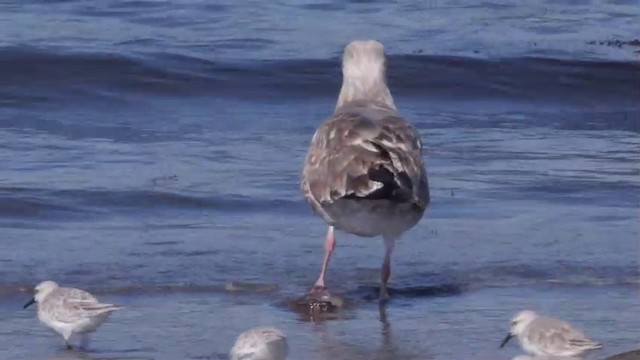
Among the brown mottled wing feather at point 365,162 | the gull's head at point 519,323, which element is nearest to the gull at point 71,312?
the brown mottled wing feather at point 365,162

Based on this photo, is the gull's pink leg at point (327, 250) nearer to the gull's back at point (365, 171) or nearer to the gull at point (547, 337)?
the gull's back at point (365, 171)

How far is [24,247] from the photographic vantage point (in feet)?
35.6

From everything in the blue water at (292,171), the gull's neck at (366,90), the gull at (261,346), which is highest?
the gull's neck at (366,90)

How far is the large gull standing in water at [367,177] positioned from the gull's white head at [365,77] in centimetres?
43

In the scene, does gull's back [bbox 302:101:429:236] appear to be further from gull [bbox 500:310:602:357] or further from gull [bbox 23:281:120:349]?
gull [bbox 23:281:120:349]

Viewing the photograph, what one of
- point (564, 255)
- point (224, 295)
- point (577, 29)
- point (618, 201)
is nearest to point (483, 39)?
point (577, 29)

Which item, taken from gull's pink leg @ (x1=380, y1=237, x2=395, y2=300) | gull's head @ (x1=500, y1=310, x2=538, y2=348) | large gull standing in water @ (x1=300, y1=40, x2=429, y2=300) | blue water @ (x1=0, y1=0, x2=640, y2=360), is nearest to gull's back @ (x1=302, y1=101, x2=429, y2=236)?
large gull standing in water @ (x1=300, y1=40, x2=429, y2=300)

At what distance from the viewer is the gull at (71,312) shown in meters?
8.51

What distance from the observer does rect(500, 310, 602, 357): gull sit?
26.7 feet

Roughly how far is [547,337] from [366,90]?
306 centimetres

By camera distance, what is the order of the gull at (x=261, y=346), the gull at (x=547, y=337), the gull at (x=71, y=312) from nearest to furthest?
1. the gull at (x=261, y=346)
2. the gull at (x=547, y=337)
3. the gull at (x=71, y=312)

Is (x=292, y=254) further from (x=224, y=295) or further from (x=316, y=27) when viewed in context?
(x=316, y=27)

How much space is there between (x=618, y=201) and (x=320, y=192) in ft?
10.8

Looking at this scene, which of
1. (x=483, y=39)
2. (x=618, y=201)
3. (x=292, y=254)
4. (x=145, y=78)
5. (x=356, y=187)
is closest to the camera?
(x=356, y=187)
